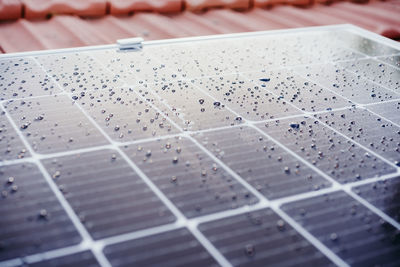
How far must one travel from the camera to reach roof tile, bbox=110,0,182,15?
3.69 metres

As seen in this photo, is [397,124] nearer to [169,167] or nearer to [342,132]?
[342,132]

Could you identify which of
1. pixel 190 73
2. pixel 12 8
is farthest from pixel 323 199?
pixel 12 8

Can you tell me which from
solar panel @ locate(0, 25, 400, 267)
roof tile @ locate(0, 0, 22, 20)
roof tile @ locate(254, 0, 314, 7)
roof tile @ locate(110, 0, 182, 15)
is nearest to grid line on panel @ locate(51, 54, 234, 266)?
solar panel @ locate(0, 25, 400, 267)

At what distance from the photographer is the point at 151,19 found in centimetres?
362

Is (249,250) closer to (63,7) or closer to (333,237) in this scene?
(333,237)

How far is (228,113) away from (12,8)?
7.75 feet

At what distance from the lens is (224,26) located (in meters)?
3.65

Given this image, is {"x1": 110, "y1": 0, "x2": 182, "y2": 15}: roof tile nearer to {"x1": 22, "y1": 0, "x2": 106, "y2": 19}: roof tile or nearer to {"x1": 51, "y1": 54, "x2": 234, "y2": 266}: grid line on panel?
{"x1": 22, "y1": 0, "x2": 106, "y2": 19}: roof tile

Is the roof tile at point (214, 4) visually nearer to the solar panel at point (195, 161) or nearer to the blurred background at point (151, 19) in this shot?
the blurred background at point (151, 19)

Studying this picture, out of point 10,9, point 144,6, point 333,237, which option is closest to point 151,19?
point 144,6

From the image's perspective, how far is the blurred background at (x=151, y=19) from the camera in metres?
3.12

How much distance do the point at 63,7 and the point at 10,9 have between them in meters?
0.40

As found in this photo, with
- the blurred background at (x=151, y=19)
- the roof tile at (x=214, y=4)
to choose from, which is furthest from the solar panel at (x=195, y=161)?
the roof tile at (x=214, y=4)

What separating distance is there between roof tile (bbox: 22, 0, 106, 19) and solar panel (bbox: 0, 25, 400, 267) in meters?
1.43
